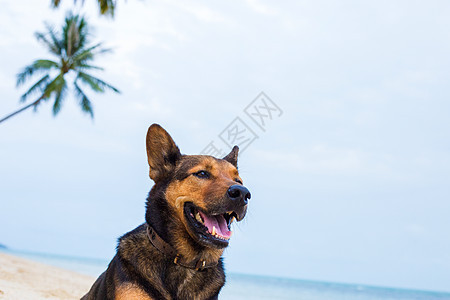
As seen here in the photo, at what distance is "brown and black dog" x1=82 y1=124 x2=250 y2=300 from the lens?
4.19m

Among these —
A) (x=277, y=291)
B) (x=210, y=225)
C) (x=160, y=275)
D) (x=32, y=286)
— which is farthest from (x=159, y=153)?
(x=277, y=291)

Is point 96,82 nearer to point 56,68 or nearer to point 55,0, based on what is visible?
point 56,68

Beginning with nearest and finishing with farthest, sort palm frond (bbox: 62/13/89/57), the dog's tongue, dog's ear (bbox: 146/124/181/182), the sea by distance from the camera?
the dog's tongue, dog's ear (bbox: 146/124/181/182), palm frond (bbox: 62/13/89/57), the sea

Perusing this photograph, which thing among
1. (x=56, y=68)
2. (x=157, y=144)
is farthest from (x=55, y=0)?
(x=157, y=144)

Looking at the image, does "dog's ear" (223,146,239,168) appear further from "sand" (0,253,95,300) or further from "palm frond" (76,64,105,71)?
"palm frond" (76,64,105,71)

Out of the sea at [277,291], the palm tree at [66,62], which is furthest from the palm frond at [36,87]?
the sea at [277,291]

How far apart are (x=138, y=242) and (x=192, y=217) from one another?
727 mm

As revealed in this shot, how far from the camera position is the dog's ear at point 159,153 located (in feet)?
15.2

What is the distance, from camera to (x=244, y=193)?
4125mm

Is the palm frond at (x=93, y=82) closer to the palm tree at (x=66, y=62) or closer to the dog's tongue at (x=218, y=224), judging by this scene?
the palm tree at (x=66, y=62)

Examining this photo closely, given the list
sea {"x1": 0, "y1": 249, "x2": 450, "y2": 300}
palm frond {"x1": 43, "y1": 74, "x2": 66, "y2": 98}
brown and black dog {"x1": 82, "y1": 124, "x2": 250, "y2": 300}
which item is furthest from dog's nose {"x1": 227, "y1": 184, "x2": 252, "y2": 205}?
palm frond {"x1": 43, "y1": 74, "x2": 66, "y2": 98}

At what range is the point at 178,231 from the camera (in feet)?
14.3

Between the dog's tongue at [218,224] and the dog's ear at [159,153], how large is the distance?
67cm

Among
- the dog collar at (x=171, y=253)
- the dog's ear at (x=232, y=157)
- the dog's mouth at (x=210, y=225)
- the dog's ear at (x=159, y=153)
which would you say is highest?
the dog's ear at (x=232, y=157)
